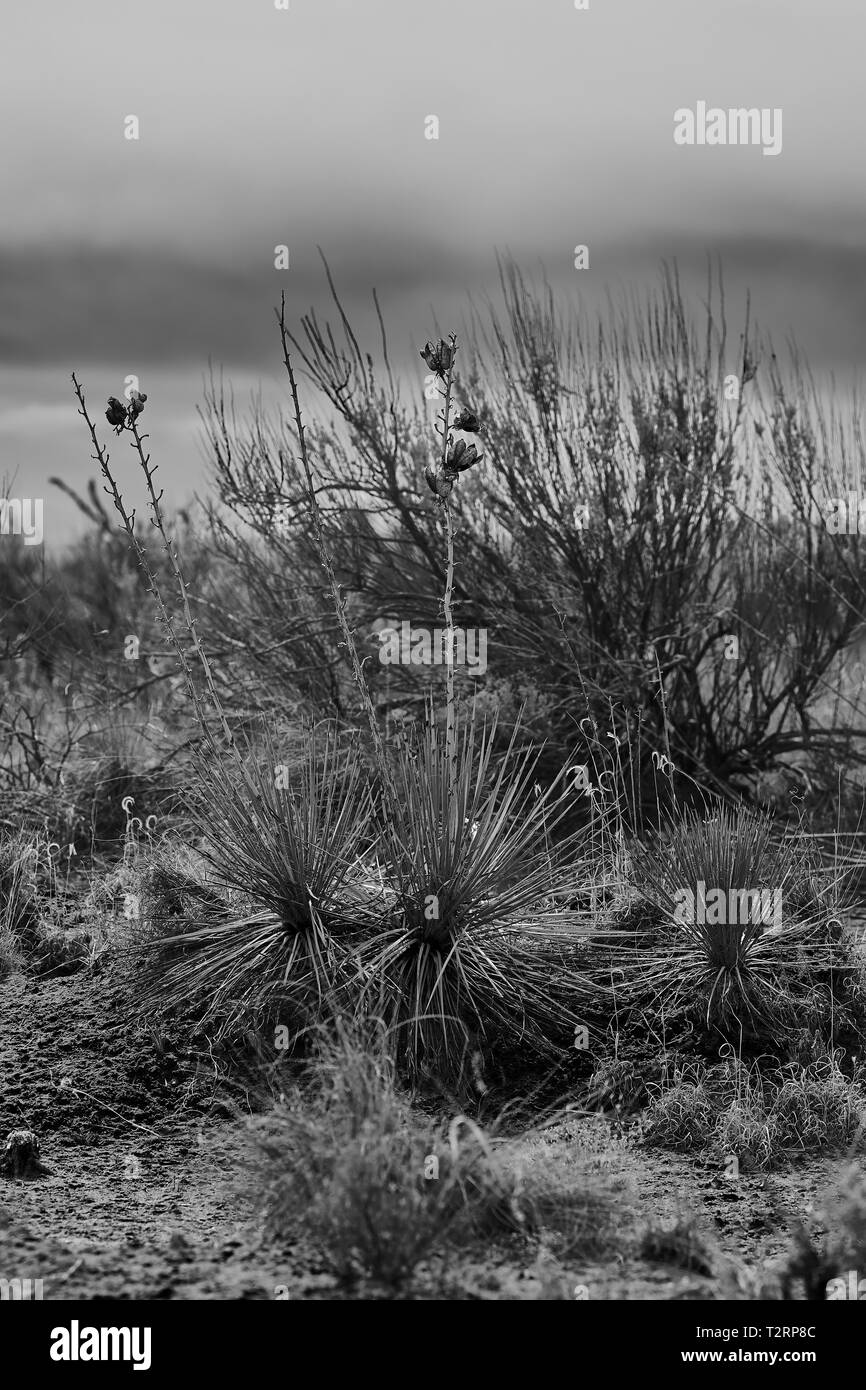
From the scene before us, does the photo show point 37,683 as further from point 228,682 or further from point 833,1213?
point 833,1213

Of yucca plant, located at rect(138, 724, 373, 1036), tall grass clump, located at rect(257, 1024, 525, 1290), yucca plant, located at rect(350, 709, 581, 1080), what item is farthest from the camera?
yucca plant, located at rect(138, 724, 373, 1036)

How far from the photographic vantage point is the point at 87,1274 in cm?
318

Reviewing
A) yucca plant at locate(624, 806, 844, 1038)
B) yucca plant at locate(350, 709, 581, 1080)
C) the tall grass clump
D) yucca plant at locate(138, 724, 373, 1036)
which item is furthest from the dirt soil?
yucca plant at locate(624, 806, 844, 1038)

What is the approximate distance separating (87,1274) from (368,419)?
5623mm

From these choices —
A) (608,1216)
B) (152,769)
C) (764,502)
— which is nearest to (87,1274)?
(608,1216)

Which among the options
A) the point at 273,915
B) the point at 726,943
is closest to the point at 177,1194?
the point at 273,915

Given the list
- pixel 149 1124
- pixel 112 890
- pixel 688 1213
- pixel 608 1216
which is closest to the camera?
pixel 608 1216

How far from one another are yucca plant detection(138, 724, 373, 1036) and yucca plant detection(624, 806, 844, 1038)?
1201 millimetres

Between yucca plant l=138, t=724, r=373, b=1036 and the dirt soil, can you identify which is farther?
yucca plant l=138, t=724, r=373, b=1036

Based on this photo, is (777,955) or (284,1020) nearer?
(284,1020)

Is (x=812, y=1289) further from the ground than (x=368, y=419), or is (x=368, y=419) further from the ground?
(x=368, y=419)

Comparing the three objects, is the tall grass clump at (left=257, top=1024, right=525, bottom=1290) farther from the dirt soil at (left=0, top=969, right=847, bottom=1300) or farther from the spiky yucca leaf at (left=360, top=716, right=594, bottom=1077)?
the spiky yucca leaf at (left=360, top=716, right=594, bottom=1077)

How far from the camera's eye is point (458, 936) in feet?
15.8

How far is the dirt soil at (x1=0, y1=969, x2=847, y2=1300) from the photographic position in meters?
3.12
